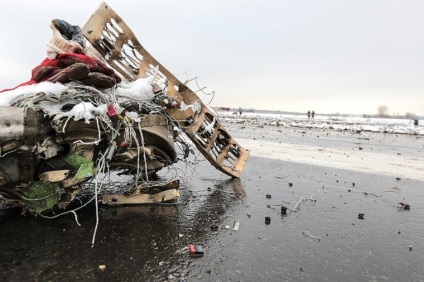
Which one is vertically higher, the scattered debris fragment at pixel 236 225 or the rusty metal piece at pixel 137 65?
the rusty metal piece at pixel 137 65

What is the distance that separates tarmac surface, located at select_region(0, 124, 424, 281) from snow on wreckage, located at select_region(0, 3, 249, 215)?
0.42 meters

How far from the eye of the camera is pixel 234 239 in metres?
3.43

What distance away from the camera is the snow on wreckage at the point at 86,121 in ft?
10.6

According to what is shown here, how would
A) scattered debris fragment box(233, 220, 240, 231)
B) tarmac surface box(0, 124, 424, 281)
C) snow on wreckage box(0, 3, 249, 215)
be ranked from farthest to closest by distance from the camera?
scattered debris fragment box(233, 220, 240, 231) → snow on wreckage box(0, 3, 249, 215) → tarmac surface box(0, 124, 424, 281)

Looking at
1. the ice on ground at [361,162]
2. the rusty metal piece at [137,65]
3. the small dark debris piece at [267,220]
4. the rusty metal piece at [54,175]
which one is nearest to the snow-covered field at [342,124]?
the ice on ground at [361,162]

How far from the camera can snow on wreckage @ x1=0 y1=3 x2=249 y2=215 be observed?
3.23 metres

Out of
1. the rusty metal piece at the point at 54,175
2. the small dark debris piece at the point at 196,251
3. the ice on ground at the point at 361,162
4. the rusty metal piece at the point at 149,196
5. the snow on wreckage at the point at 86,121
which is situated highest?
the snow on wreckage at the point at 86,121

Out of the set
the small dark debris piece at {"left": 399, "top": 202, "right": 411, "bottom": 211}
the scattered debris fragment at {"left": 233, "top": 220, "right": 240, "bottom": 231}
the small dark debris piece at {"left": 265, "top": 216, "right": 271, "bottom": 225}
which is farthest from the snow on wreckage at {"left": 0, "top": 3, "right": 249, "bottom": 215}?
the small dark debris piece at {"left": 399, "top": 202, "right": 411, "bottom": 211}

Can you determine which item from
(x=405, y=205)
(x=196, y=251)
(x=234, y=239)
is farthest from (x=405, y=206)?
(x=196, y=251)

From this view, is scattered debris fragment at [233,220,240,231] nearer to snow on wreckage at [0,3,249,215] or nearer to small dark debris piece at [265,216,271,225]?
small dark debris piece at [265,216,271,225]

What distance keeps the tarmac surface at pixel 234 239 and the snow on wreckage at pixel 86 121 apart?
0.42 meters

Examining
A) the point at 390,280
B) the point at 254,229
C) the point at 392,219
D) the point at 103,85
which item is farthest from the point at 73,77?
the point at 392,219

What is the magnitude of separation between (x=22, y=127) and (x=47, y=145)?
1.19 feet

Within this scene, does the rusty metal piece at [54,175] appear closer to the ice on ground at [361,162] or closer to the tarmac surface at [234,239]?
the tarmac surface at [234,239]
